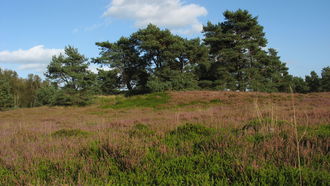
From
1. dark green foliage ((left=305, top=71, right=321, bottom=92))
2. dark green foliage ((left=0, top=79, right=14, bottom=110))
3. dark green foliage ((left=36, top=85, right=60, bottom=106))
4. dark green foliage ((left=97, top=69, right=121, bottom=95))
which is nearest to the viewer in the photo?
dark green foliage ((left=97, top=69, right=121, bottom=95))

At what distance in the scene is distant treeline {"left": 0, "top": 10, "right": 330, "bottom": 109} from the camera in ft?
108

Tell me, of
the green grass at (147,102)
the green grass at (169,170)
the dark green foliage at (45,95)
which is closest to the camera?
the green grass at (169,170)

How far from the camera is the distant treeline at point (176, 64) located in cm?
3278

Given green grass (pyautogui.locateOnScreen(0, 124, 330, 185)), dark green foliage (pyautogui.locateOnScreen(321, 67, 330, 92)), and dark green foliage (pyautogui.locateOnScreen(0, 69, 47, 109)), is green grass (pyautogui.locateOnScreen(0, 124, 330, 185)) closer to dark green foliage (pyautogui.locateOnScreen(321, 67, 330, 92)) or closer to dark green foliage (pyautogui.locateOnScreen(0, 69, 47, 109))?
dark green foliage (pyautogui.locateOnScreen(0, 69, 47, 109))

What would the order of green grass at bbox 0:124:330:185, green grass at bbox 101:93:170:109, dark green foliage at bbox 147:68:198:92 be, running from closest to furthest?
green grass at bbox 0:124:330:185 < green grass at bbox 101:93:170:109 < dark green foliage at bbox 147:68:198:92

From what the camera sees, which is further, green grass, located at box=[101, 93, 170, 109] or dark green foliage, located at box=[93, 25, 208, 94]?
dark green foliage, located at box=[93, 25, 208, 94]

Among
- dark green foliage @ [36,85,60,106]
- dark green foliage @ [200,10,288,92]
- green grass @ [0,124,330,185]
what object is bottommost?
green grass @ [0,124,330,185]

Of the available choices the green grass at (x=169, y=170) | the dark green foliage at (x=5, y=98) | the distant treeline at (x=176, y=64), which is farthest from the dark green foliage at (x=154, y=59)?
the green grass at (x=169, y=170)

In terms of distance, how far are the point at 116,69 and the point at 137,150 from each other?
3527 cm

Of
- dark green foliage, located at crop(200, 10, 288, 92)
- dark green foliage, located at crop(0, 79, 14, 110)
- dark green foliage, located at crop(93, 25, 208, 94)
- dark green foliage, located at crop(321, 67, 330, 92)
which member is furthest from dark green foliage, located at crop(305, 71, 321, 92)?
dark green foliage, located at crop(0, 79, 14, 110)

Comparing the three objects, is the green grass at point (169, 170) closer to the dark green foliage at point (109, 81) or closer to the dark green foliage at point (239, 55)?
the dark green foliage at point (239, 55)

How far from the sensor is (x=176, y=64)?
124 ft

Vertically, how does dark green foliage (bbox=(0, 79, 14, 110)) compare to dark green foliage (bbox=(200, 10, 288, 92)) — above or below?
below

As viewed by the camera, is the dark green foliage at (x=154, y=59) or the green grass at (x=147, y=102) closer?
the green grass at (x=147, y=102)
